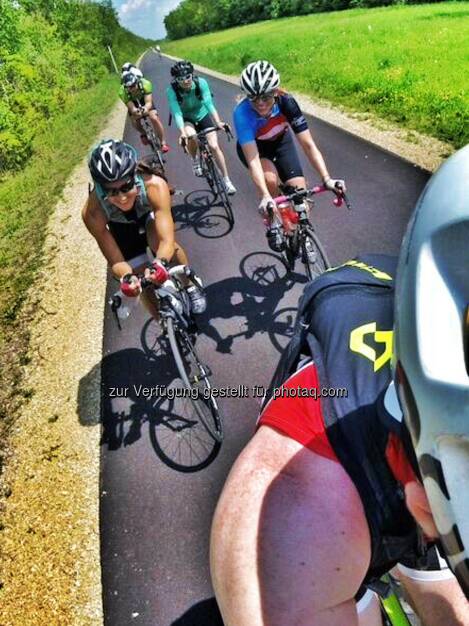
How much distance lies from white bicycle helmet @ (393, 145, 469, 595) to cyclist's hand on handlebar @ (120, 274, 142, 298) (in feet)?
10.2

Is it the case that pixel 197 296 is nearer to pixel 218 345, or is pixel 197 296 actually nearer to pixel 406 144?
pixel 218 345

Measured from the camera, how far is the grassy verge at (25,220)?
6449 millimetres

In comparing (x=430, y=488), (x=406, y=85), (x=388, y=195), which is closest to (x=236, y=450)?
(x=430, y=488)

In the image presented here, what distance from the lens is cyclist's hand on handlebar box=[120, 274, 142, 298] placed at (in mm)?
3725

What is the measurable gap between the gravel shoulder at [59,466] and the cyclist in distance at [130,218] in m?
1.69

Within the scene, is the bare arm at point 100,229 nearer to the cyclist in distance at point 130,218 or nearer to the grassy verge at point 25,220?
the cyclist in distance at point 130,218

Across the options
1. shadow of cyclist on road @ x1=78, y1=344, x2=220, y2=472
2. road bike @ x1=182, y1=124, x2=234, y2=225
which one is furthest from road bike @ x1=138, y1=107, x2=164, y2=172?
shadow of cyclist on road @ x1=78, y1=344, x2=220, y2=472

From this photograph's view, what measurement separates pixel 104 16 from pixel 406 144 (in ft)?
227

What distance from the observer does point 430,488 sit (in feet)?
2.78

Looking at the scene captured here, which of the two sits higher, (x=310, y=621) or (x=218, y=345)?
(x=310, y=621)

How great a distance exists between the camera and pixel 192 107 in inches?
327

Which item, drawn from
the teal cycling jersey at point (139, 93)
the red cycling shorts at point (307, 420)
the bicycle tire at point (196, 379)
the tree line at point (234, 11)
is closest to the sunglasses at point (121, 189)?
the bicycle tire at point (196, 379)

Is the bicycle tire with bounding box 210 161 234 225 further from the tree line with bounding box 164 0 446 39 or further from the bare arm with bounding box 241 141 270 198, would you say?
the tree line with bounding box 164 0 446 39

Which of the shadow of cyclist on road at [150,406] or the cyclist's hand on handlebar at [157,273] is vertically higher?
the cyclist's hand on handlebar at [157,273]
